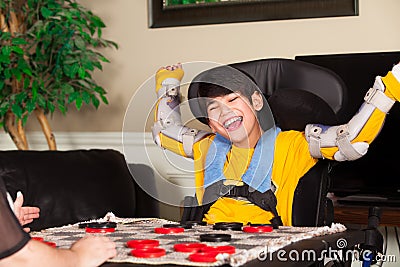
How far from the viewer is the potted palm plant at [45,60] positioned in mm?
3559

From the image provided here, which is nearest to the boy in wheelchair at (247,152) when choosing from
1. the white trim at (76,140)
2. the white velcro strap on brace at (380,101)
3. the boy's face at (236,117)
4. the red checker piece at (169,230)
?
the boy's face at (236,117)

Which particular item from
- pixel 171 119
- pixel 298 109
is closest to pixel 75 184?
pixel 171 119

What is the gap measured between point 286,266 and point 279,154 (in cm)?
87

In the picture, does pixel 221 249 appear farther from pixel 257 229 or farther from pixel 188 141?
pixel 188 141

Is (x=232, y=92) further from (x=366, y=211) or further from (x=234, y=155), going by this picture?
(x=366, y=211)

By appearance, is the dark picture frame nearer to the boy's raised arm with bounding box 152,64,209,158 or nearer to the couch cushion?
the couch cushion

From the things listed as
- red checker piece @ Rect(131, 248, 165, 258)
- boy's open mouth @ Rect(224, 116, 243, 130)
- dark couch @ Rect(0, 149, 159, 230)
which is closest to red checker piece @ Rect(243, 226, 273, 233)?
red checker piece @ Rect(131, 248, 165, 258)

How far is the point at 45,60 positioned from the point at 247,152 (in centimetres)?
159

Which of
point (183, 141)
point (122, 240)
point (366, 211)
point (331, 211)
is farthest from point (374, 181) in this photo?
point (122, 240)

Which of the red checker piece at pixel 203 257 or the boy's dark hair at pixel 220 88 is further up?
the boy's dark hair at pixel 220 88

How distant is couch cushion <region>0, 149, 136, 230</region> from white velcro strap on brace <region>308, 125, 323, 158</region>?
43.9 inches

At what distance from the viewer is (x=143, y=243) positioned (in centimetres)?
174

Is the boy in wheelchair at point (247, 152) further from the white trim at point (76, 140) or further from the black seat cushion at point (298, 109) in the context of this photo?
the white trim at point (76, 140)

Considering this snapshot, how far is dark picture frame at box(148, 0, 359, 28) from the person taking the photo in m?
3.34
